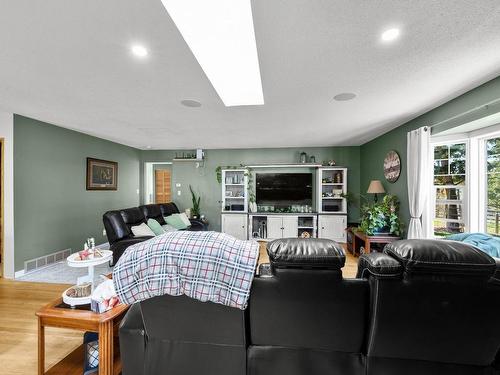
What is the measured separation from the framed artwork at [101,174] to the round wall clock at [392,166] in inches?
222

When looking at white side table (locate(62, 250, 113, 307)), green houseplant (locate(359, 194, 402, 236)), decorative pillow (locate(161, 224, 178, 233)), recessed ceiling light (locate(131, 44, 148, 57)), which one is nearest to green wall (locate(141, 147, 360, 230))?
decorative pillow (locate(161, 224, 178, 233))

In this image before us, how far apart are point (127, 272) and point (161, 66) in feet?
5.37

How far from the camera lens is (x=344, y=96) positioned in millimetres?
2443

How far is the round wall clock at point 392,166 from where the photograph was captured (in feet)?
12.0

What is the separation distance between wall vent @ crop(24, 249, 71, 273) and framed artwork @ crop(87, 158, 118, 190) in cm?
126

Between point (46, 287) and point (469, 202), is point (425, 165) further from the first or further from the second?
point (46, 287)

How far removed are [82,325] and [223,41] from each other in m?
2.25

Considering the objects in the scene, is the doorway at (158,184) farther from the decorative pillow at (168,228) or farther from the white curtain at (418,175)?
the white curtain at (418,175)

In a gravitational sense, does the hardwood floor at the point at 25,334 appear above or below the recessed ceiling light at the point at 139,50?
below

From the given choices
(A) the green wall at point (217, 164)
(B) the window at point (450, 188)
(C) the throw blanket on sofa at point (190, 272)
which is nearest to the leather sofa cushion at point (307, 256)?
(C) the throw blanket on sofa at point (190, 272)

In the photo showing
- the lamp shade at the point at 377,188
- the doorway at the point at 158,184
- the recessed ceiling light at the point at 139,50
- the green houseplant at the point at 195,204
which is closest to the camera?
the recessed ceiling light at the point at 139,50

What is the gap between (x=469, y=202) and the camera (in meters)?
2.69

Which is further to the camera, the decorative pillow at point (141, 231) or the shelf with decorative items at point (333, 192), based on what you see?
the shelf with decorative items at point (333, 192)

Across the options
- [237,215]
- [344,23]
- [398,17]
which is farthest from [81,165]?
[398,17]
